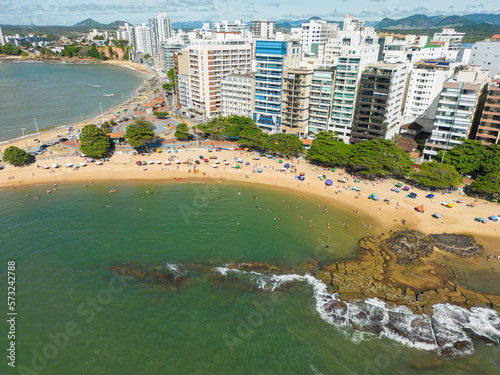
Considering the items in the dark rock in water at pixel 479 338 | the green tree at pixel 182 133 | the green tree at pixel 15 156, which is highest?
the green tree at pixel 182 133

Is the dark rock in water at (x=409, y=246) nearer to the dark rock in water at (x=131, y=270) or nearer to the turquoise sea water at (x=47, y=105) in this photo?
the dark rock in water at (x=131, y=270)

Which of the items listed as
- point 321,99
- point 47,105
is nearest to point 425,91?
point 321,99

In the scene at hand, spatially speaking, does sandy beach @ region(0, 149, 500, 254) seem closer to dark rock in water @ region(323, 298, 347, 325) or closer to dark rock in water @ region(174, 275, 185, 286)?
dark rock in water @ region(323, 298, 347, 325)

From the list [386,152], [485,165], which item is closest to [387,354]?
[386,152]

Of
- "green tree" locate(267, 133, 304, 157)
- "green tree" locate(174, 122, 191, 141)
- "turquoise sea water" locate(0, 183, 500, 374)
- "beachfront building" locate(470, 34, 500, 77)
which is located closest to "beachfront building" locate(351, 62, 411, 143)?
"green tree" locate(267, 133, 304, 157)

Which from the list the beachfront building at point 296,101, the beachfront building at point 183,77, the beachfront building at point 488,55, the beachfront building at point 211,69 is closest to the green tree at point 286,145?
the beachfront building at point 296,101
